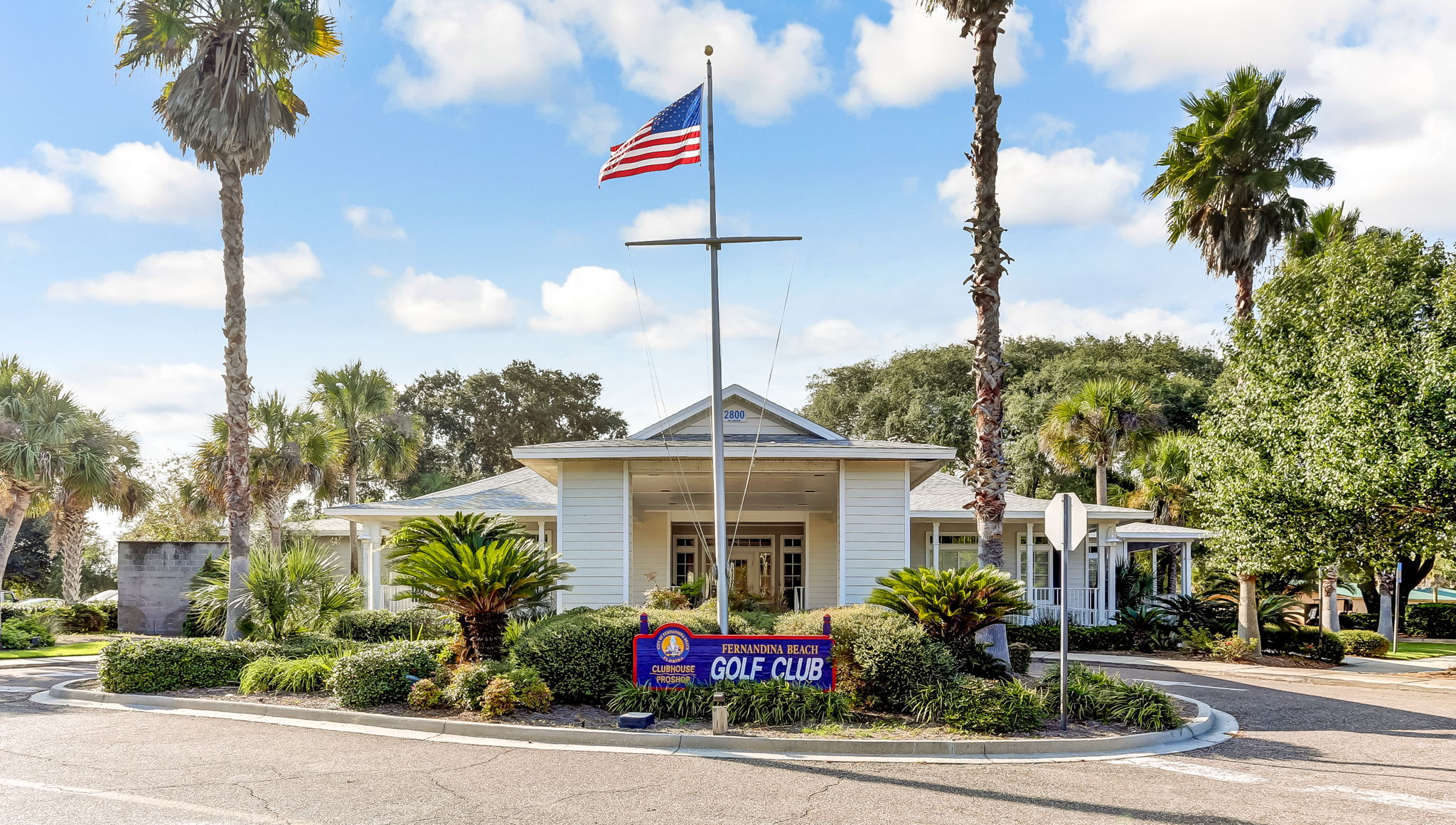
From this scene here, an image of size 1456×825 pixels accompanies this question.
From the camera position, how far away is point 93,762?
8750 mm

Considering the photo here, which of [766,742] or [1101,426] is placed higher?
[1101,426]

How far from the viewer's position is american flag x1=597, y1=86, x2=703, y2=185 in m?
11.7

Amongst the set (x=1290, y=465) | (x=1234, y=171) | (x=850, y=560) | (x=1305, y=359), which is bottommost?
(x=850, y=560)

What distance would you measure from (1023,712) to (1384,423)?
9890 millimetres

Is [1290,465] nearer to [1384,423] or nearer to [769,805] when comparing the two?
[1384,423]

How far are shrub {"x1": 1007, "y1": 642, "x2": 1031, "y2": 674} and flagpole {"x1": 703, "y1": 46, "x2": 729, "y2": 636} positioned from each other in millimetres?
5357

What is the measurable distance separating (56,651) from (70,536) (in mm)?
9280

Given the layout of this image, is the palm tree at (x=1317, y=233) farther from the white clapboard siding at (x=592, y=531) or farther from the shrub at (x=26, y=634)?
the shrub at (x=26, y=634)

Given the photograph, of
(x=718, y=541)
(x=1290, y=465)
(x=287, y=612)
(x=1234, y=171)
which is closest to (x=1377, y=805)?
(x=718, y=541)

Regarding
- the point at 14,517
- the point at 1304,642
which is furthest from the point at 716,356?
the point at 14,517

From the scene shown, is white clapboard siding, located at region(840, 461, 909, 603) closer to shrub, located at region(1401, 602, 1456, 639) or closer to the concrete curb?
the concrete curb

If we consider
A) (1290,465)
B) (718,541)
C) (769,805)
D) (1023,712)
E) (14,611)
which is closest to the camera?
(769,805)

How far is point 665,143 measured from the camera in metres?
11.8

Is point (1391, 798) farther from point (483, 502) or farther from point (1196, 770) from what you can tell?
point (483, 502)
